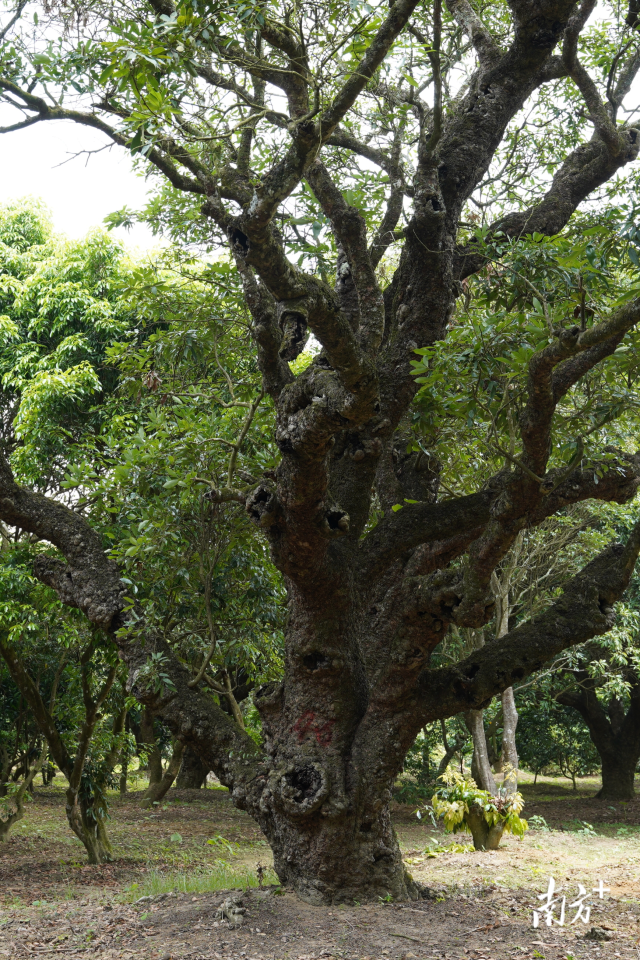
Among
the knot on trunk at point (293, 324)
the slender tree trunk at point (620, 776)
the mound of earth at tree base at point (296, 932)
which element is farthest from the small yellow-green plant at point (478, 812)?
the slender tree trunk at point (620, 776)

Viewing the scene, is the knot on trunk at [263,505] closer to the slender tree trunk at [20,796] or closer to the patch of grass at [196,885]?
the patch of grass at [196,885]

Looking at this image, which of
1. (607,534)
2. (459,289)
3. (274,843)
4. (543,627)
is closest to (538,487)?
(543,627)

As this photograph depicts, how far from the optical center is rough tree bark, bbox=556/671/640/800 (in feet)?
53.1

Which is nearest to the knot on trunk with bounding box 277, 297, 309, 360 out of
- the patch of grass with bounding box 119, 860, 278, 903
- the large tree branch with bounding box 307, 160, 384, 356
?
the large tree branch with bounding box 307, 160, 384, 356

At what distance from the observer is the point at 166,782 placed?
14.3 m

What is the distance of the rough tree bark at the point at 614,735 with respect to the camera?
16.2 m

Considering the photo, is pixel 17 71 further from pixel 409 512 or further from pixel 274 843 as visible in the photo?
pixel 274 843

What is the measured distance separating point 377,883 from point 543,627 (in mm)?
1986

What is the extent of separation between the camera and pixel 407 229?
5.56 m

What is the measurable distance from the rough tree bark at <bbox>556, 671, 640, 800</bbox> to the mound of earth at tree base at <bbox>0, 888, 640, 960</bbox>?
471 inches

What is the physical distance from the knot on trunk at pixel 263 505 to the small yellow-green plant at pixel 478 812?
18.9ft

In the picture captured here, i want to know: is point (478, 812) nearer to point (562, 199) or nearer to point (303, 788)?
point (303, 788)

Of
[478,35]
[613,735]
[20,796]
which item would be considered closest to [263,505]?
[478,35]

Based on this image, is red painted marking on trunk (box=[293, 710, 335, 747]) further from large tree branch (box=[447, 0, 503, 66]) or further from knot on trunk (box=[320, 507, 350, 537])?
large tree branch (box=[447, 0, 503, 66])
